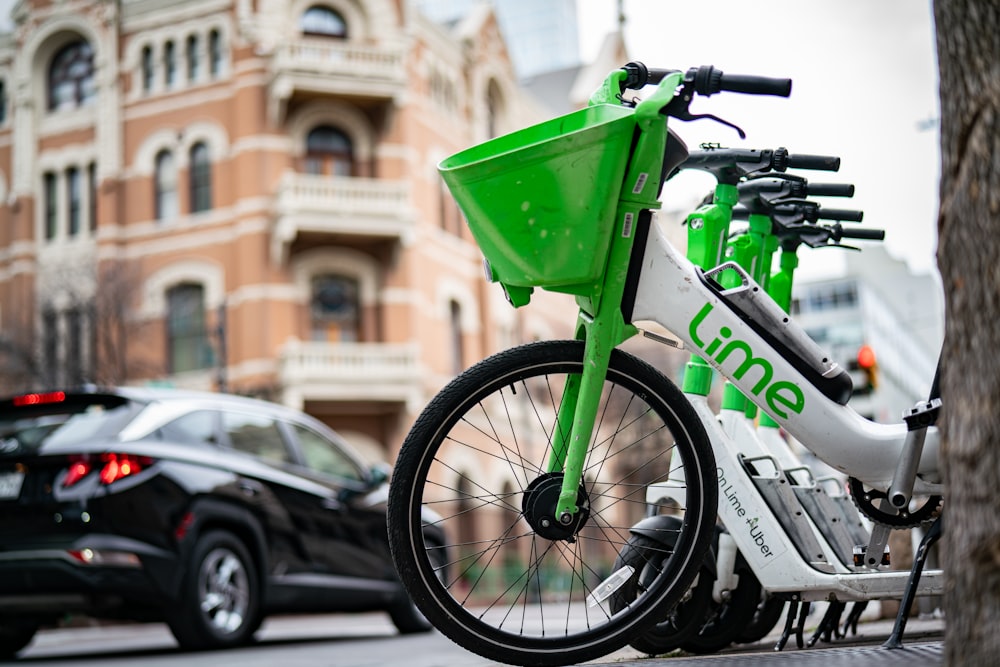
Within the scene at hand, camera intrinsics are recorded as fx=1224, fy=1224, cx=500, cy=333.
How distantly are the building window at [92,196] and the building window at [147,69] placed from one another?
221cm

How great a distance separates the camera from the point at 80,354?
2597cm

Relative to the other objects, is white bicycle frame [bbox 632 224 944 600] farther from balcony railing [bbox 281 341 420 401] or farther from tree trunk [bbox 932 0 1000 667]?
balcony railing [bbox 281 341 420 401]

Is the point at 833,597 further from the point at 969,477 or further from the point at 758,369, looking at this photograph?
the point at 969,477

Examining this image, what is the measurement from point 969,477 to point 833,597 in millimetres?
1930

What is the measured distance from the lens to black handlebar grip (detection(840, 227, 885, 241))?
5242mm

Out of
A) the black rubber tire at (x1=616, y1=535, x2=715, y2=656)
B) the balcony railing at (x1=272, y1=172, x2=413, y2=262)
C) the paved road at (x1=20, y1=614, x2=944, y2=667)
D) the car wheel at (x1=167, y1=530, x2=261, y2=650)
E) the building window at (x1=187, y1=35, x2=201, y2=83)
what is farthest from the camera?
the building window at (x1=187, y1=35, x2=201, y2=83)

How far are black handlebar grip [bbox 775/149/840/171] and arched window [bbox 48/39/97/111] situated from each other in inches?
1052

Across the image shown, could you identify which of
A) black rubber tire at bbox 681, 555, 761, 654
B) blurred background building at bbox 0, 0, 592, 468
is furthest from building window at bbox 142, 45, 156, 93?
black rubber tire at bbox 681, 555, 761, 654

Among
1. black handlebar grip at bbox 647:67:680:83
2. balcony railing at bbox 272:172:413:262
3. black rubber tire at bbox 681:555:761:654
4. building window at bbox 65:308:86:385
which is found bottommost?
black rubber tire at bbox 681:555:761:654

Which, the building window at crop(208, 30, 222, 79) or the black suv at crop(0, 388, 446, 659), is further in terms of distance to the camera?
the building window at crop(208, 30, 222, 79)

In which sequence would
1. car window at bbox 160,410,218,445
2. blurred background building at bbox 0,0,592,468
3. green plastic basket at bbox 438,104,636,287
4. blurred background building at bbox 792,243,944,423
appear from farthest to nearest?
blurred background building at bbox 792,243,944,423, blurred background building at bbox 0,0,592,468, car window at bbox 160,410,218,445, green plastic basket at bbox 438,104,636,287

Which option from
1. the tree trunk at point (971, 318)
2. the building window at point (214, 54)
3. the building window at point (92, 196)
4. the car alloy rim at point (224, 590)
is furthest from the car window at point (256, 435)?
the building window at point (92, 196)

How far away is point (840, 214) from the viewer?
17.3ft

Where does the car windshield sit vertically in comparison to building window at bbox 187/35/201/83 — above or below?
below
